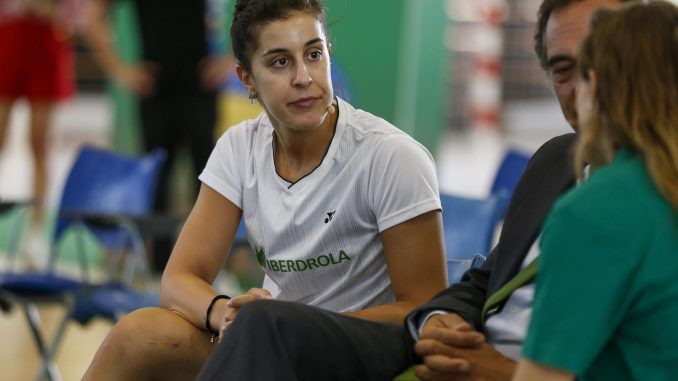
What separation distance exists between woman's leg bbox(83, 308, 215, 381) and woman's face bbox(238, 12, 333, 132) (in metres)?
0.51

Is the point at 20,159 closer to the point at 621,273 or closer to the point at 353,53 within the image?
the point at 353,53

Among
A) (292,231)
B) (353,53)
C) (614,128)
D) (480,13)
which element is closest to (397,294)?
(292,231)

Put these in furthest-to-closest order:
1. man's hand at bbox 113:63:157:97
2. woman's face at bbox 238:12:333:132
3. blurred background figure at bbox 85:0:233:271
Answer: man's hand at bbox 113:63:157:97
blurred background figure at bbox 85:0:233:271
woman's face at bbox 238:12:333:132

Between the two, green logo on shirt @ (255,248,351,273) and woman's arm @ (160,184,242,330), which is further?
woman's arm @ (160,184,242,330)

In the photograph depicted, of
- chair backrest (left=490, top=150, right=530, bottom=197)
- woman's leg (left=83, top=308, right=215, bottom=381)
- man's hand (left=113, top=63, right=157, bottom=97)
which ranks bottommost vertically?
man's hand (left=113, top=63, right=157, bottom=97)

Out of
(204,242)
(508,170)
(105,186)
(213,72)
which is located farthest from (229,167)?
(213,72)

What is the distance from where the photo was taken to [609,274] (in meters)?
1.76

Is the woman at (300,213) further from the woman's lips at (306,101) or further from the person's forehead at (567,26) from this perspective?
the person's forehead at (567,26)

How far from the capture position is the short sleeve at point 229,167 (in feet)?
9.38

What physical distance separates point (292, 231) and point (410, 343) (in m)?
0.47

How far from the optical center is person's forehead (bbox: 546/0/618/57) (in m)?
2.58

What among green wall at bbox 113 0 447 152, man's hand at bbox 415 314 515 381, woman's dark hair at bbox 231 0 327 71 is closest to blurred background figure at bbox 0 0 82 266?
green wall at bbox 113 0 447 152

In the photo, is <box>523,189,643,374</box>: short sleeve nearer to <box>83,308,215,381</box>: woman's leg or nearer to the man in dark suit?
the man in dark suit

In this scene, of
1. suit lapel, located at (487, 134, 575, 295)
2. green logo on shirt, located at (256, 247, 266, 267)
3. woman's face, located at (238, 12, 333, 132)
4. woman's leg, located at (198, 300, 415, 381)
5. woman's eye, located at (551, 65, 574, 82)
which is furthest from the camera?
green logo on shirt, located at (256, 247, 266, 267)
